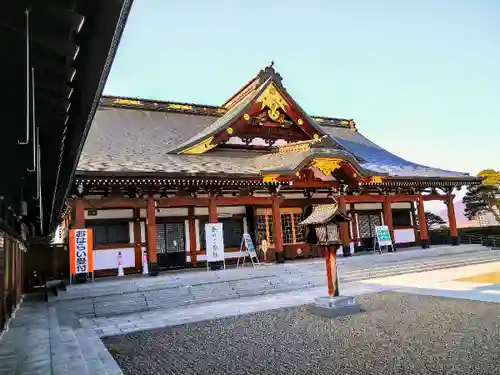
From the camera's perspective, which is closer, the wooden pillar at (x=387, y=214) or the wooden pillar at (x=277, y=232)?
the wooden pillar at (x=277, y=232)

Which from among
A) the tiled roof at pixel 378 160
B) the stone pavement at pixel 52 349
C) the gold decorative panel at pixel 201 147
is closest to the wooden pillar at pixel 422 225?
the tiled roof at pixel 378 160

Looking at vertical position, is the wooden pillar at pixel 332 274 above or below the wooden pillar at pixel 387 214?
below

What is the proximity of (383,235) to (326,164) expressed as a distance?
4.55 m

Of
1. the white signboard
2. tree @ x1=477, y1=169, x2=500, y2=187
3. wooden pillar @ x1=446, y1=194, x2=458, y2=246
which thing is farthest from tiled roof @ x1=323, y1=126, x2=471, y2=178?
the white signboard

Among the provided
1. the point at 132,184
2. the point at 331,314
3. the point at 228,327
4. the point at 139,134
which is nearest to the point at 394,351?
the point at 331,314

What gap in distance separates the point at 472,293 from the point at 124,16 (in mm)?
10241

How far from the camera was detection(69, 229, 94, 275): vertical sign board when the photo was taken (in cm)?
1158

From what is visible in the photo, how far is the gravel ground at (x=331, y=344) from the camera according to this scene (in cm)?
491

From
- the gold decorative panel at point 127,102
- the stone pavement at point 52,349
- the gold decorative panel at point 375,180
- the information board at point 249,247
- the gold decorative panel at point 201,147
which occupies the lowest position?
the stone pavement at point 52,349

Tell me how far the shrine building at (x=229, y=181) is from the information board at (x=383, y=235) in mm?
664

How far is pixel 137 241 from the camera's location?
48.3 feet

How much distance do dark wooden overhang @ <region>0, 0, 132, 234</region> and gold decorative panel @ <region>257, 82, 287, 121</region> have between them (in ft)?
47.6

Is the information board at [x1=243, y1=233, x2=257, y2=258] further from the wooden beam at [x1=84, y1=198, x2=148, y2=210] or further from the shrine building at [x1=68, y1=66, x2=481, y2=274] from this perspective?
the wooden beam at [x1=84, y1=198, x2=148, y2=210]

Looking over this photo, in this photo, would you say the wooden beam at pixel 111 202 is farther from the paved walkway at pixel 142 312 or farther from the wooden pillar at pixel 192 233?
the wooden pillar at pixel 192 233
